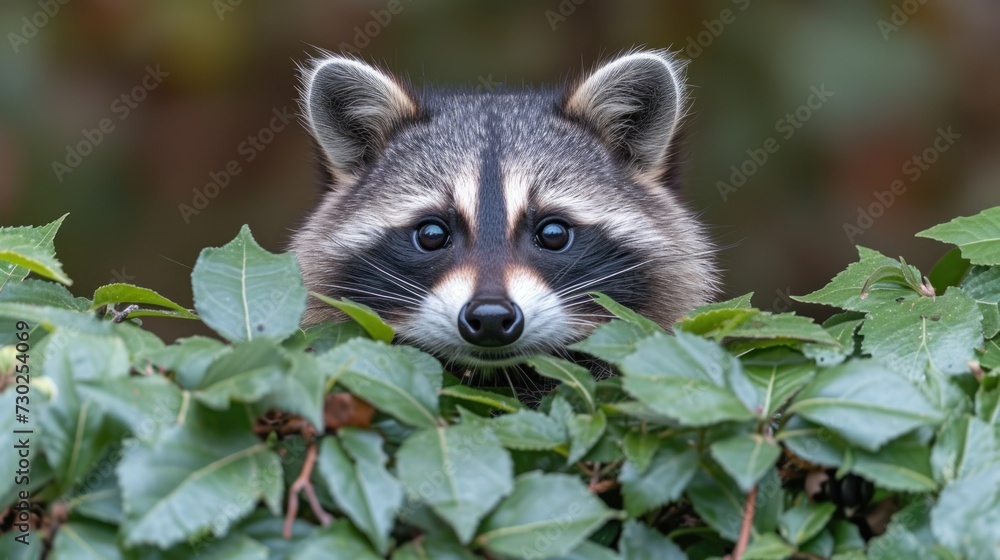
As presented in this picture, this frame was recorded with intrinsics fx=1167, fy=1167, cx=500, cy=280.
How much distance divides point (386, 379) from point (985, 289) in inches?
83.5

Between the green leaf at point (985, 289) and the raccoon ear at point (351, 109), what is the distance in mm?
2859

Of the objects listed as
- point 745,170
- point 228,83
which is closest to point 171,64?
point 228,83

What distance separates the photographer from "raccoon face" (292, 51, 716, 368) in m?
4.72

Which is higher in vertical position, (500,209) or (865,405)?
(865,405)

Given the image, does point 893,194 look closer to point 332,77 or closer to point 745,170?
point 745,170

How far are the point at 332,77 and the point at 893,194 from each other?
4372 millimetres

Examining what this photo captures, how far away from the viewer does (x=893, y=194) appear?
823 cm

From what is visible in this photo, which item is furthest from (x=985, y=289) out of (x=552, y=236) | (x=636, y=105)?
(x=636, y=105)

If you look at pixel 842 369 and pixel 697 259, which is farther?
pixel 697 259
